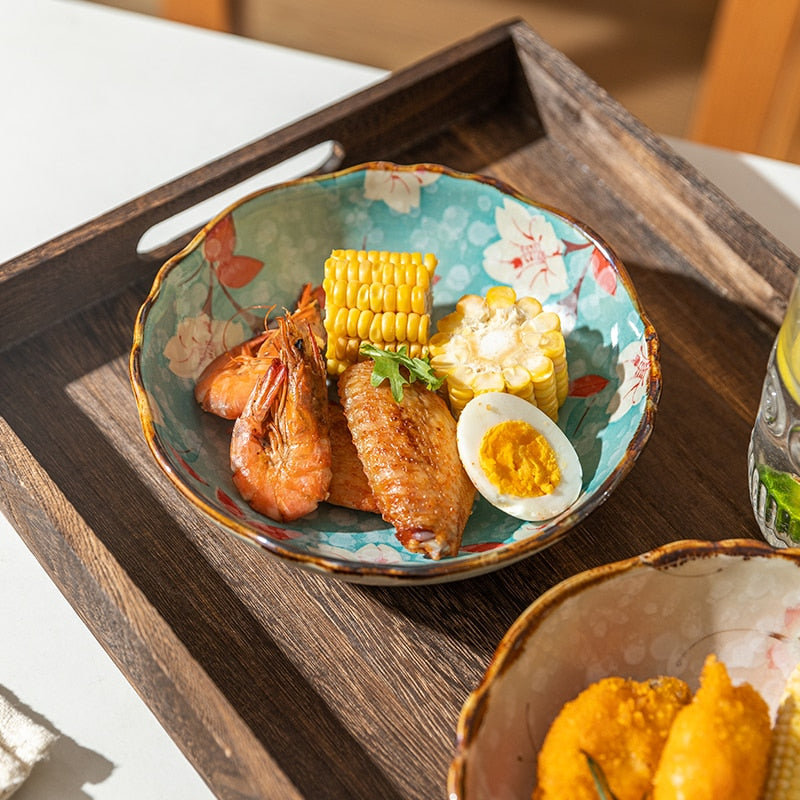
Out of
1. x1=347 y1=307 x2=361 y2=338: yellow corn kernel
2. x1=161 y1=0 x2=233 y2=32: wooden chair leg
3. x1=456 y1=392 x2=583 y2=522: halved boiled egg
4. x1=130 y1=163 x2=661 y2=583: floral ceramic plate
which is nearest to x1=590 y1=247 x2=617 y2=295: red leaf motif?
x1=130 y1=163 x2=661 y2=583: floral ceramic plate

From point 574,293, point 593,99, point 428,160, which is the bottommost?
point 574,293

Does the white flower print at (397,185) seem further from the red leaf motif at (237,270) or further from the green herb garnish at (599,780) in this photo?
the green herb garnish at (599,780)

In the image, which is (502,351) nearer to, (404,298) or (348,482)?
(404,298)

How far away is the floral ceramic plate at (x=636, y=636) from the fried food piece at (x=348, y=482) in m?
0.27

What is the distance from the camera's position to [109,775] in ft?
3.59

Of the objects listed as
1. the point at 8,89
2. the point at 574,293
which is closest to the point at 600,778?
the point at 574,293

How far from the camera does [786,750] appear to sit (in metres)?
0.92

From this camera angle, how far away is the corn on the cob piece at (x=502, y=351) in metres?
1.22

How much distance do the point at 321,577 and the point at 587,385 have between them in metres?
0.44

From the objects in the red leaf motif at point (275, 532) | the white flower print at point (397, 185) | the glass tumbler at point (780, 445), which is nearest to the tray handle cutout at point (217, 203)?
the white flower print at point (397, 185)

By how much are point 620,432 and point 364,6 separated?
2343 mm

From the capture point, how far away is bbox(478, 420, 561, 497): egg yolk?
3.75 feet

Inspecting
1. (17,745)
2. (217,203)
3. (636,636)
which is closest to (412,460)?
(636,636)

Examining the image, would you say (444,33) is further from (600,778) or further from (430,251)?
(600,778)
